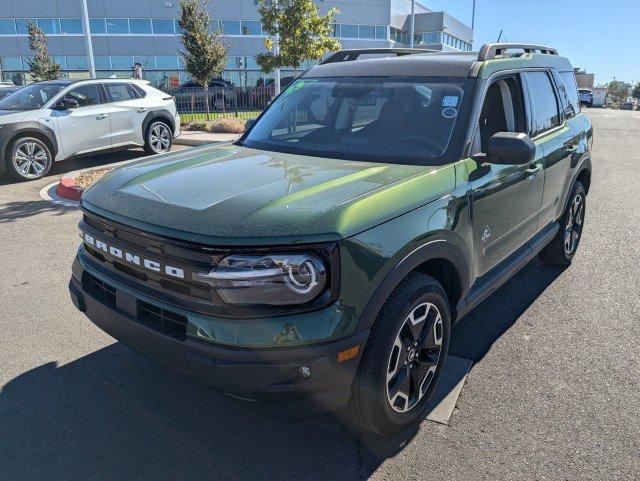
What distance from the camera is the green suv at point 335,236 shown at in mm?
2217

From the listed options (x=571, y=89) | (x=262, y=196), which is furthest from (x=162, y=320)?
(x=571, y=89)

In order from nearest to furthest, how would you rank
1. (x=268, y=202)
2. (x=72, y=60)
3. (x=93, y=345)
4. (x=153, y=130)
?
(x=268, y=202) → (x=93, y=345) → (x=153, y=130) → (x=72, y=60)

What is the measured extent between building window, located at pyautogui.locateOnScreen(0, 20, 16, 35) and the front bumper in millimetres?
48360

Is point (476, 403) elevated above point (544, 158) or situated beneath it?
situated beneath

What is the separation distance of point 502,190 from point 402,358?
1345mm

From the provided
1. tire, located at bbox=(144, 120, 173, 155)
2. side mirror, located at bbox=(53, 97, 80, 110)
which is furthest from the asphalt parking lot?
tire, located at bbox=(144, 120, 173, 155)

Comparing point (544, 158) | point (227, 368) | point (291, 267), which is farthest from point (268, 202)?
point (544, 158)

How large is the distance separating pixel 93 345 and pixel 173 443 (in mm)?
1295

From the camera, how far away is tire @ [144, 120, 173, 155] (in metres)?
11.3

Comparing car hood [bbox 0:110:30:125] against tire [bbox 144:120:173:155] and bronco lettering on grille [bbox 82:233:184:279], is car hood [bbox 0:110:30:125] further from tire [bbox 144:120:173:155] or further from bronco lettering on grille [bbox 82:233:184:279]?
bronco lettering on grille [bbox 82:233:184:279]

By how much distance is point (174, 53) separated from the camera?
1686 inches

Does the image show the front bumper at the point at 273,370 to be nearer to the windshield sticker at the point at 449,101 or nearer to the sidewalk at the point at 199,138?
the windshield sticker at the point at 449,101

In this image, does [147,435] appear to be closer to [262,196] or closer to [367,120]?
[262,196]

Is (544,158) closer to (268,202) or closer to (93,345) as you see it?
(268,202)
